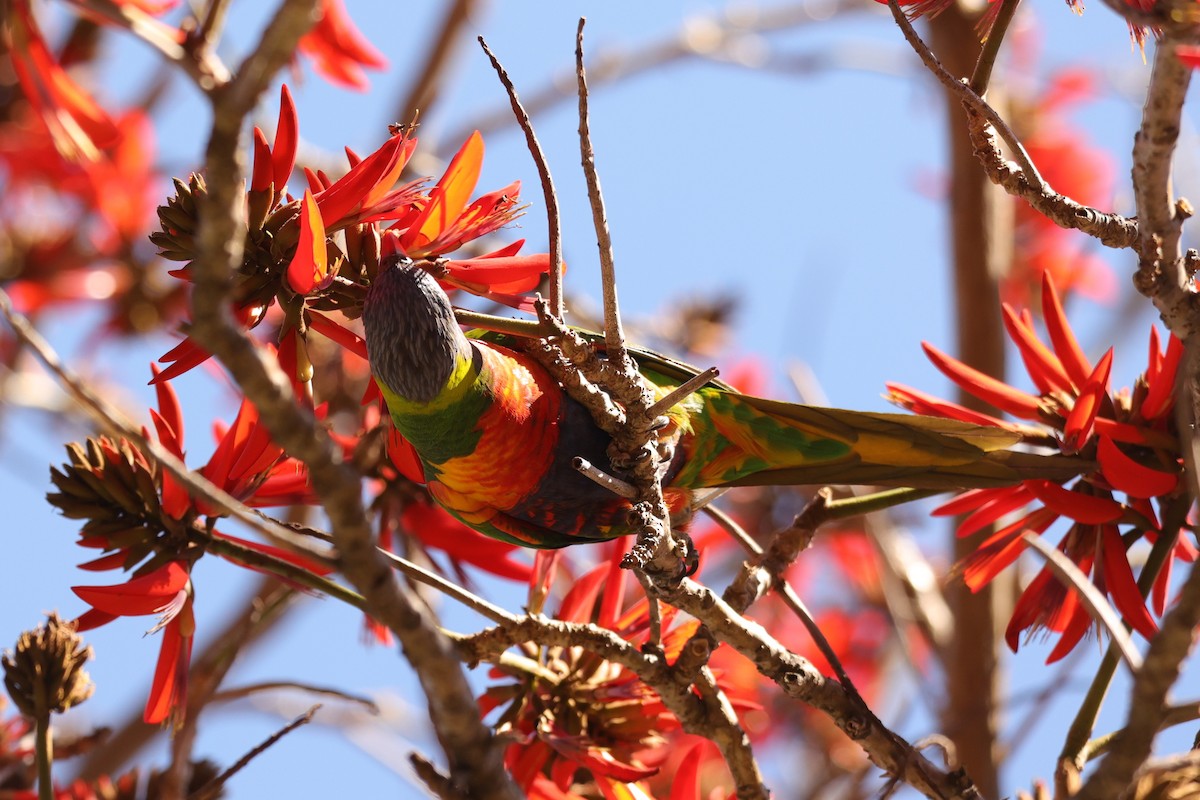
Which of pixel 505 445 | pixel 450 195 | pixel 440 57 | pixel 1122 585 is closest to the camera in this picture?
pixel 450 195

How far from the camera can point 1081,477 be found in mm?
1546

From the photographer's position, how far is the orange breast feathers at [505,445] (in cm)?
156

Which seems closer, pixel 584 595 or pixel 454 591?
pixel 454 591

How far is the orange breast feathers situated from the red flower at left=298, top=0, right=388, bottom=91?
0.69m

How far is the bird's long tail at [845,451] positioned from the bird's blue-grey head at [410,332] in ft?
1.66

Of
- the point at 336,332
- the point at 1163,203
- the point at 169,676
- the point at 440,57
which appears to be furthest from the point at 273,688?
the point at 440,57

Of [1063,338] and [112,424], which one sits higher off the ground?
[1063,338]

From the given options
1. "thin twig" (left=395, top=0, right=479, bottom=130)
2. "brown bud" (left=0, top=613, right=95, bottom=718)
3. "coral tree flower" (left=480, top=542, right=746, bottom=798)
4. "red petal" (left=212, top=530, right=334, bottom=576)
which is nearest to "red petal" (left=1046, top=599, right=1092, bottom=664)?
"coral tree flower" (left=480, top=542, right=746, bottom=798)

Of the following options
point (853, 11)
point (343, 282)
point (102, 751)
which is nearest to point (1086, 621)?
point (343, 282)

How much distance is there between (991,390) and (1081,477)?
17 centimetres

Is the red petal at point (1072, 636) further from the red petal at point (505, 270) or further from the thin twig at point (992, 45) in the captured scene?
the red petal at point (505, 270)

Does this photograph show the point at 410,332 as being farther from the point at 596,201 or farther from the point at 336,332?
the point at 596,201

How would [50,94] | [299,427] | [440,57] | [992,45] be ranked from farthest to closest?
[440,57] → [50,94] → [992,45] → [299,427]

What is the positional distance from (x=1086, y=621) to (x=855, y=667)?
2.41m
